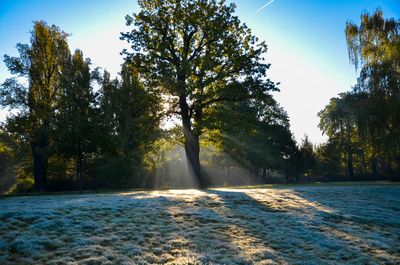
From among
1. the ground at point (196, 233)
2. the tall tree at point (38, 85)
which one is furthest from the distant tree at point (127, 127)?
the ground at point (196, 233)

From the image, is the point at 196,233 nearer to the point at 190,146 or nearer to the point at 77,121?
the point at 77,121

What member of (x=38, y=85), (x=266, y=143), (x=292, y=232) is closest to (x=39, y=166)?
(x=38, y=85)

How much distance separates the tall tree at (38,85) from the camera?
28.4 metres

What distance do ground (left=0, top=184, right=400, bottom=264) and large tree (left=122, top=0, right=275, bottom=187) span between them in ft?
41.5

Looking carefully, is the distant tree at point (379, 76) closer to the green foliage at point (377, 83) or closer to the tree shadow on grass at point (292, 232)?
the green foliage at point (377, 83)

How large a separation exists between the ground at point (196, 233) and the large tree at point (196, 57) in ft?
41.5

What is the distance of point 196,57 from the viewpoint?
24875mm

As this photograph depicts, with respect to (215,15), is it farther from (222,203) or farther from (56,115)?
(222,203)

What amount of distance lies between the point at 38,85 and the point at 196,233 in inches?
1080

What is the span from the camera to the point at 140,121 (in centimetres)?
2608

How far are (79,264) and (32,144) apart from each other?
27766 mm

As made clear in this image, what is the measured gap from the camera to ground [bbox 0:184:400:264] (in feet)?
23.7

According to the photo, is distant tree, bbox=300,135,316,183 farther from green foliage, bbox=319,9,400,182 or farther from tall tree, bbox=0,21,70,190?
tall tree, bbox=0,21,70,190

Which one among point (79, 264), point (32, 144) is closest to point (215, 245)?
point (79, 264)
